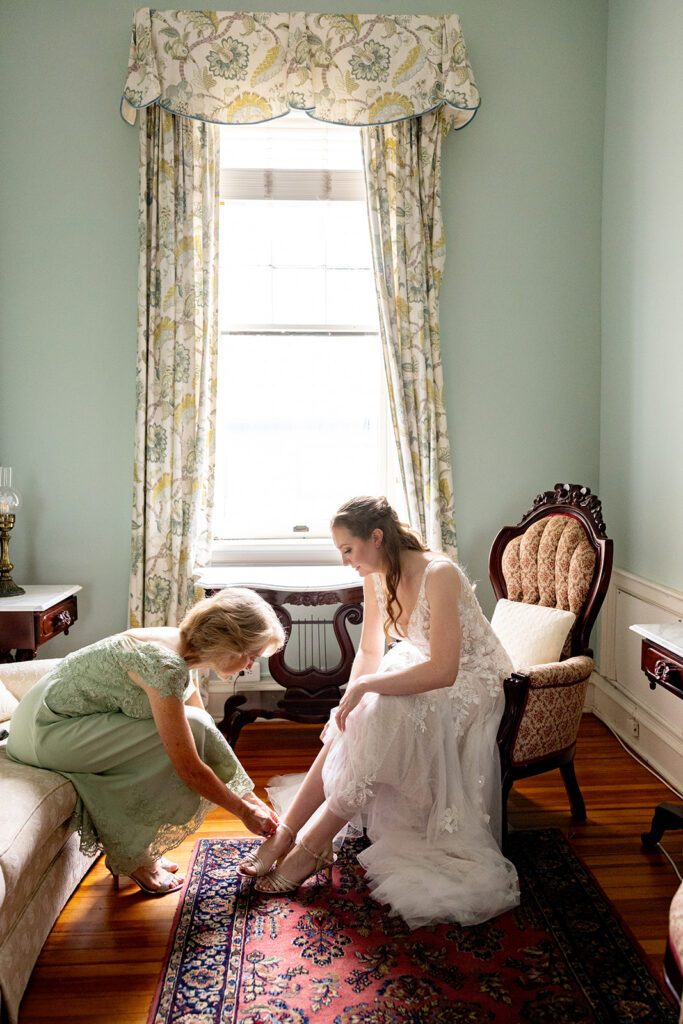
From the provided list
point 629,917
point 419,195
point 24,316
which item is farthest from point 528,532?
point 24,316

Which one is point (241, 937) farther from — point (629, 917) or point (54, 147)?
point (54, 147)

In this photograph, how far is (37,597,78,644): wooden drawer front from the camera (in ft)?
10.6

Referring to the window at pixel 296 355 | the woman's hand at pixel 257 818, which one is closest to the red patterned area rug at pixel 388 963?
the woman's hand at pixel 257 818

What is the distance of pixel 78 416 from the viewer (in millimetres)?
3795

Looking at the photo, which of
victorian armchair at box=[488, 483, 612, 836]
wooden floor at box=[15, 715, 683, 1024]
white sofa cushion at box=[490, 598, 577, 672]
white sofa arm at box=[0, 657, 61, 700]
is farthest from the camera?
white sofa cushion at box=[490, 598, 577, 672]

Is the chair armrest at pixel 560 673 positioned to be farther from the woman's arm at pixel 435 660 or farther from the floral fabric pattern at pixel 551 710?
the woman's arm at pixel 435 660

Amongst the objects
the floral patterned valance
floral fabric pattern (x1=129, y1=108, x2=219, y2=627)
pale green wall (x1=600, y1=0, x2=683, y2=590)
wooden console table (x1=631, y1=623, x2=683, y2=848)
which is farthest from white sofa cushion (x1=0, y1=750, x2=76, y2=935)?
the floral patterned valance

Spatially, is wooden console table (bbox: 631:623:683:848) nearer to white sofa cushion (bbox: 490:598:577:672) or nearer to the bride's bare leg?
white sofa cushion (bbox: 490:598:577:672)

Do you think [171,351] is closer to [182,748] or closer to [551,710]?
[182,748]

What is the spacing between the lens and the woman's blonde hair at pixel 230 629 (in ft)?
7.24

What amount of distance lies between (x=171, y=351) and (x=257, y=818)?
2184mm

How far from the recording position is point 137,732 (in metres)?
2.20

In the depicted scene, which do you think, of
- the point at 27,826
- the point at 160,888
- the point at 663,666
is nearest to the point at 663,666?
the point at 663,666

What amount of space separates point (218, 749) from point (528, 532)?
1516 millimetres
